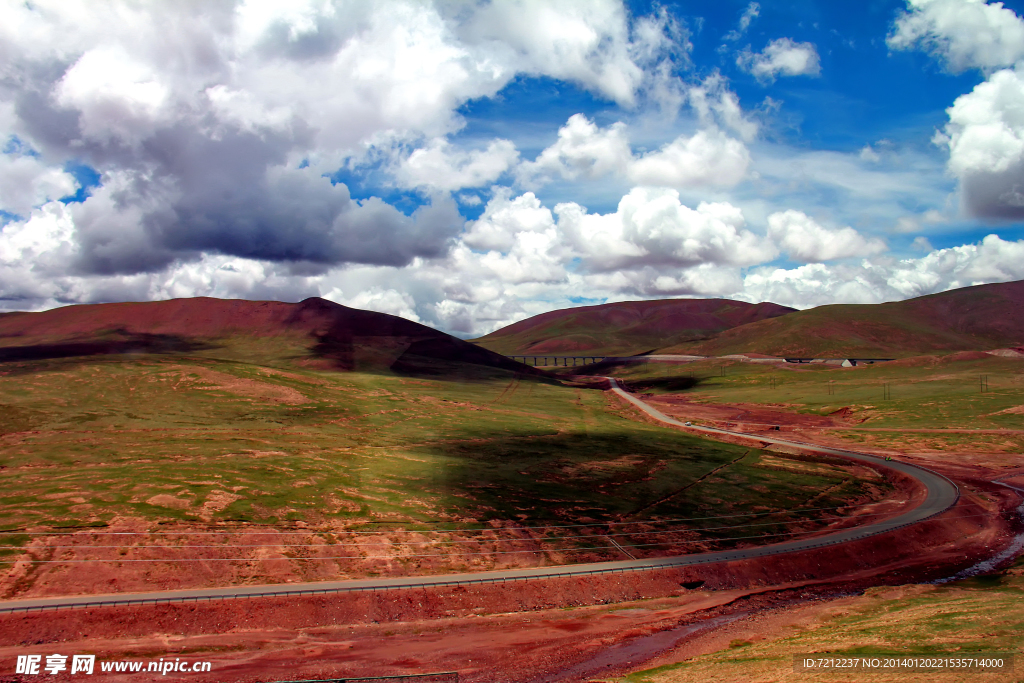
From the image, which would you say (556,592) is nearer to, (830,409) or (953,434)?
(953,434)

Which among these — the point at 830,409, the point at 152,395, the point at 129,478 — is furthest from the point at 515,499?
the point at 830,409

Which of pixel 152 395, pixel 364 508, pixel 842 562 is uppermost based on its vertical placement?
pixel 152 395

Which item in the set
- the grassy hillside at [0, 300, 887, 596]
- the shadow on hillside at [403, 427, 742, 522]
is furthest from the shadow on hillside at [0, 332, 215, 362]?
the shadow on hillside at [403, 427, 742, 522]

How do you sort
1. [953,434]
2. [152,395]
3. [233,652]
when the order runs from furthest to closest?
1. [152,395]
2. [953,434]
3. [233,652]

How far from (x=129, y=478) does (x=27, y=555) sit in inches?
605

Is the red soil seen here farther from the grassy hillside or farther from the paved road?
the grassy hillside

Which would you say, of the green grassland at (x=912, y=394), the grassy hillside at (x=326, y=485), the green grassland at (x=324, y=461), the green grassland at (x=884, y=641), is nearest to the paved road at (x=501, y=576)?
the grassy hillside at (x=326, y=485)

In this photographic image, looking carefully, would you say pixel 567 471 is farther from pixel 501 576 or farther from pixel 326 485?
pixel 501 576

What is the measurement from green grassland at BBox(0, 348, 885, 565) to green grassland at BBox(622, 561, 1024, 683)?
17536 mm

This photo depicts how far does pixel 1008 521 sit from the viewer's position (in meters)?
55.8

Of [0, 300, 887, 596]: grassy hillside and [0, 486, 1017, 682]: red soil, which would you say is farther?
[0, 300, 887, 596]: grassy hillside

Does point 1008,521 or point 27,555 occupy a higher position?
point 27,555

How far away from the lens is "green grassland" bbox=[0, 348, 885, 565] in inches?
1887

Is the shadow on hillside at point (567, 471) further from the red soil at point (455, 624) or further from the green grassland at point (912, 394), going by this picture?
the green grassland at point (912, 394)
